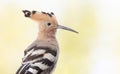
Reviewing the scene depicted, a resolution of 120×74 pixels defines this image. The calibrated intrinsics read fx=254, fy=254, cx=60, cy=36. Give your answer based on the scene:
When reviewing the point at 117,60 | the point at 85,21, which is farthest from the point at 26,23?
the point at 117,60

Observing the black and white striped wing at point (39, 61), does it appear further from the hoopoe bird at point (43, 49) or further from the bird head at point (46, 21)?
the bird head at point (46, 21)

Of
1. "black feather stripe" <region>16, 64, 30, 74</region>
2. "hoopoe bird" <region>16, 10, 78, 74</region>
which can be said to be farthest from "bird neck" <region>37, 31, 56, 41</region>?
"black feather stripe" <region>16, 64, 30, 74</region>

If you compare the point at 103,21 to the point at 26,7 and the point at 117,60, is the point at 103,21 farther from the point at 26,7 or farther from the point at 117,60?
the point at 26,7

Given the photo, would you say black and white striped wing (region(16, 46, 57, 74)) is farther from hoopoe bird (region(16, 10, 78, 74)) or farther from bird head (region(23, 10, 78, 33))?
bird head (region(23, 10, 78, 33))

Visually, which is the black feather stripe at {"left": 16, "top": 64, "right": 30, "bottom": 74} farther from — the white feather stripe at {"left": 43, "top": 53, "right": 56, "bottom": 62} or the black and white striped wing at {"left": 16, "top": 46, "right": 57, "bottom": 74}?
the white feather stripe at {"left": 43, "top": 53, "right": 56, "bottom": 62}

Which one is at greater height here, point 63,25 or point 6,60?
point 63,25

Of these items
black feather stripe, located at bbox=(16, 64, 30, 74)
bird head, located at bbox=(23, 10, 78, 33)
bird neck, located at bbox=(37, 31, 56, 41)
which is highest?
bird head, located at bbox=(23, 10, 78, 33)

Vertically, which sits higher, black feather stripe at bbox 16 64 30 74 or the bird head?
the bird head
